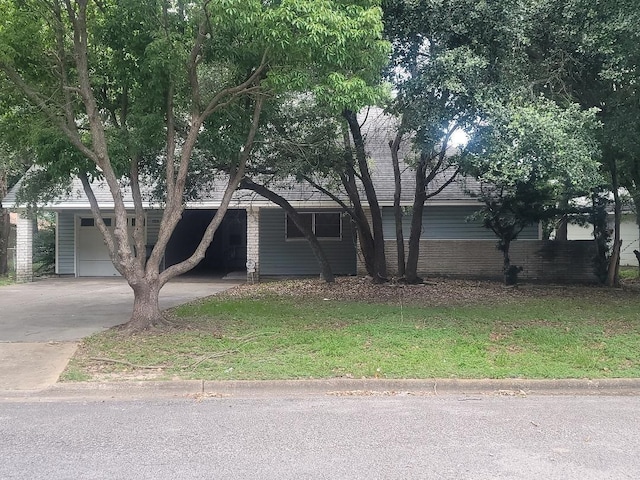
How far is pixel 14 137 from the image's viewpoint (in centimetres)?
1016

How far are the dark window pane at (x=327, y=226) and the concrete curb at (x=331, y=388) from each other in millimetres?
13148

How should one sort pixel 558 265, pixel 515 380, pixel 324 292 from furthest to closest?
1. pixel 558 265
2. pixel 324 292
3. pixel 515 380

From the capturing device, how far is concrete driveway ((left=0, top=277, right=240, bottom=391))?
7.45 metres

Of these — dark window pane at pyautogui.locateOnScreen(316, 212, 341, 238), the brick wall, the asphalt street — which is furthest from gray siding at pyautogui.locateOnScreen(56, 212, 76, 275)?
the asphalt street

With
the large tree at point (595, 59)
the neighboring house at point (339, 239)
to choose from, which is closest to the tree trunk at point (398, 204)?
the neighboring house at point (339, 239)

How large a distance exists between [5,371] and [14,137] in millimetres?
4750

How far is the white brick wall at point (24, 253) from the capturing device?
59.5ft

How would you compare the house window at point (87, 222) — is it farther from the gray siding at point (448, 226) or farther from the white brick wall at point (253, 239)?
the gray siding at point (448, 226)

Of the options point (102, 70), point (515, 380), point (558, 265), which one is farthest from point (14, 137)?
point (558, 265)

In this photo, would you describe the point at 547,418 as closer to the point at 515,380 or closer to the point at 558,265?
the point at 515,380

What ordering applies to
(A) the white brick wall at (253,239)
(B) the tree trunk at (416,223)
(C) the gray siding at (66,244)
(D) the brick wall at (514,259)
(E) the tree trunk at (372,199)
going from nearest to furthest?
1. (E) the tree trunk at (372,199)
2. (B) the tree trunk at (416,223)
3. (D) the brick wall at (514,259)
4. (A) the white brick wall at (253,239)
5. (C) the gray siding at (66,244)

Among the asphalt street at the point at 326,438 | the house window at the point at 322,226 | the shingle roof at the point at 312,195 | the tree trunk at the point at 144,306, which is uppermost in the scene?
the shingle roof at the point at 312,195

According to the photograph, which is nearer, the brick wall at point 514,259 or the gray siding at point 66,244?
the brick wall at point 514,259

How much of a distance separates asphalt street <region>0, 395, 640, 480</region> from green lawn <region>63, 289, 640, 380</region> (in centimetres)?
73
